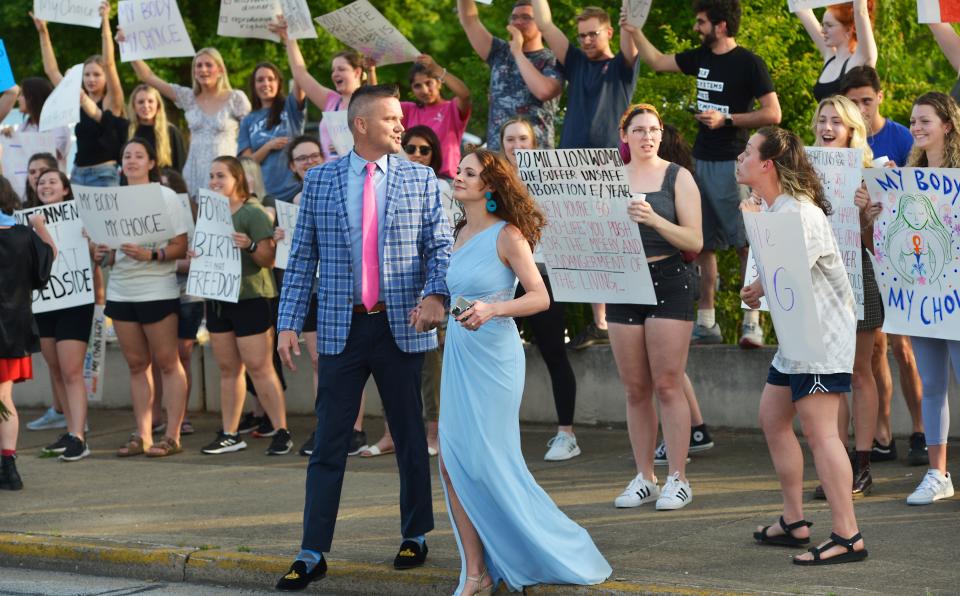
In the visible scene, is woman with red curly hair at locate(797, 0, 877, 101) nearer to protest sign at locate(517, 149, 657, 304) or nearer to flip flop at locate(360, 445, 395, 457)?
protest sign at locate(517, 149, 657, 304)

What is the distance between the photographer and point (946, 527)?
741cm

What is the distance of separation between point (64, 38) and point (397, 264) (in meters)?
Result: 16.8

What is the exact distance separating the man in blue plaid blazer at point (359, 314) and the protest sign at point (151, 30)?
598cm

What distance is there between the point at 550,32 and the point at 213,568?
4929mm

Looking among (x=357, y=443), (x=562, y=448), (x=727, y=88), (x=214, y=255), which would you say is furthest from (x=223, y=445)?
(x=727, y=88)

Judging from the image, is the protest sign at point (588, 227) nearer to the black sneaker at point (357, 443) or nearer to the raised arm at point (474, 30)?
the black sneaker at point (357, 443)

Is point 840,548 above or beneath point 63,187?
beneath

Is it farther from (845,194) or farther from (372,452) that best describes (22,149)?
(845,194)

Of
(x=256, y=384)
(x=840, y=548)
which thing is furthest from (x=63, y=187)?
(x=840, y=548)

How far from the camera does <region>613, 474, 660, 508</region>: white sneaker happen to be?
828 centimetres

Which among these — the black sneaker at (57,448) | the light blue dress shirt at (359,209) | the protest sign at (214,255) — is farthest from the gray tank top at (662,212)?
the black sneaker at (57,448)

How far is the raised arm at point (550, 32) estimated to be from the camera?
35.1 feet

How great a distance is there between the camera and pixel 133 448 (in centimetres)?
1101

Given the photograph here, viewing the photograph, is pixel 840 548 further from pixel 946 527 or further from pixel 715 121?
pixel 715 121
